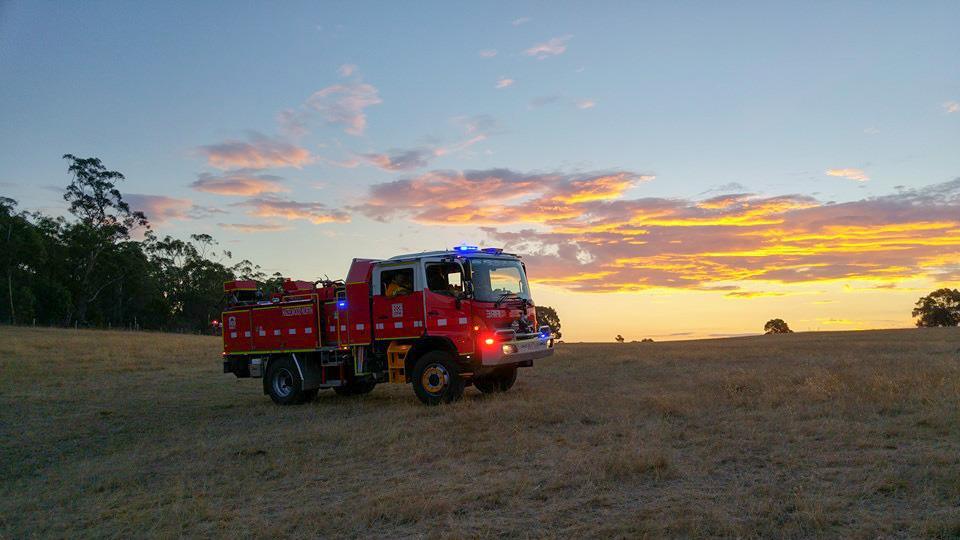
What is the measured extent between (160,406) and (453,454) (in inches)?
440

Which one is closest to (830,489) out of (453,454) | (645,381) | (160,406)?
(453,454)

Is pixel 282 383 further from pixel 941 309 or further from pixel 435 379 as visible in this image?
pixel 941 309

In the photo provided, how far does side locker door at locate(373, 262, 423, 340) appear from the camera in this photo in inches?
602

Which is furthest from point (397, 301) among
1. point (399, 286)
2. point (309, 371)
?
point (309, 371)

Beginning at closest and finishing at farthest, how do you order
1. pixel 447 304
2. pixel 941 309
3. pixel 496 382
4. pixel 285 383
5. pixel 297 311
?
pixel 447 304 → pixel 496 382 → pixel 297 311 → pixel 285 383 → pixel 941 309

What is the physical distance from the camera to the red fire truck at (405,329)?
1478 cm

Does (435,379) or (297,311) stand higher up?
(297,311)

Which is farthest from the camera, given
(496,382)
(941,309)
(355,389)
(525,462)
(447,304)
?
(941,309)

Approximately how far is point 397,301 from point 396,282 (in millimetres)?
429

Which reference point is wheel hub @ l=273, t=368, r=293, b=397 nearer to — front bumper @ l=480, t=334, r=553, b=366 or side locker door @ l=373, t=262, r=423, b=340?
side locker door @ l=373, t=262, r=423, b=340

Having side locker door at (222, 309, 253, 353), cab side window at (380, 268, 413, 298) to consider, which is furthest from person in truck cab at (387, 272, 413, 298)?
side locker door at (222, 309, 253, 353)

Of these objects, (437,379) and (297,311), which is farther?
(297,311)

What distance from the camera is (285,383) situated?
17750 mm

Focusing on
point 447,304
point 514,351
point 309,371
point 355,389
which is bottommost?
point 355,389
